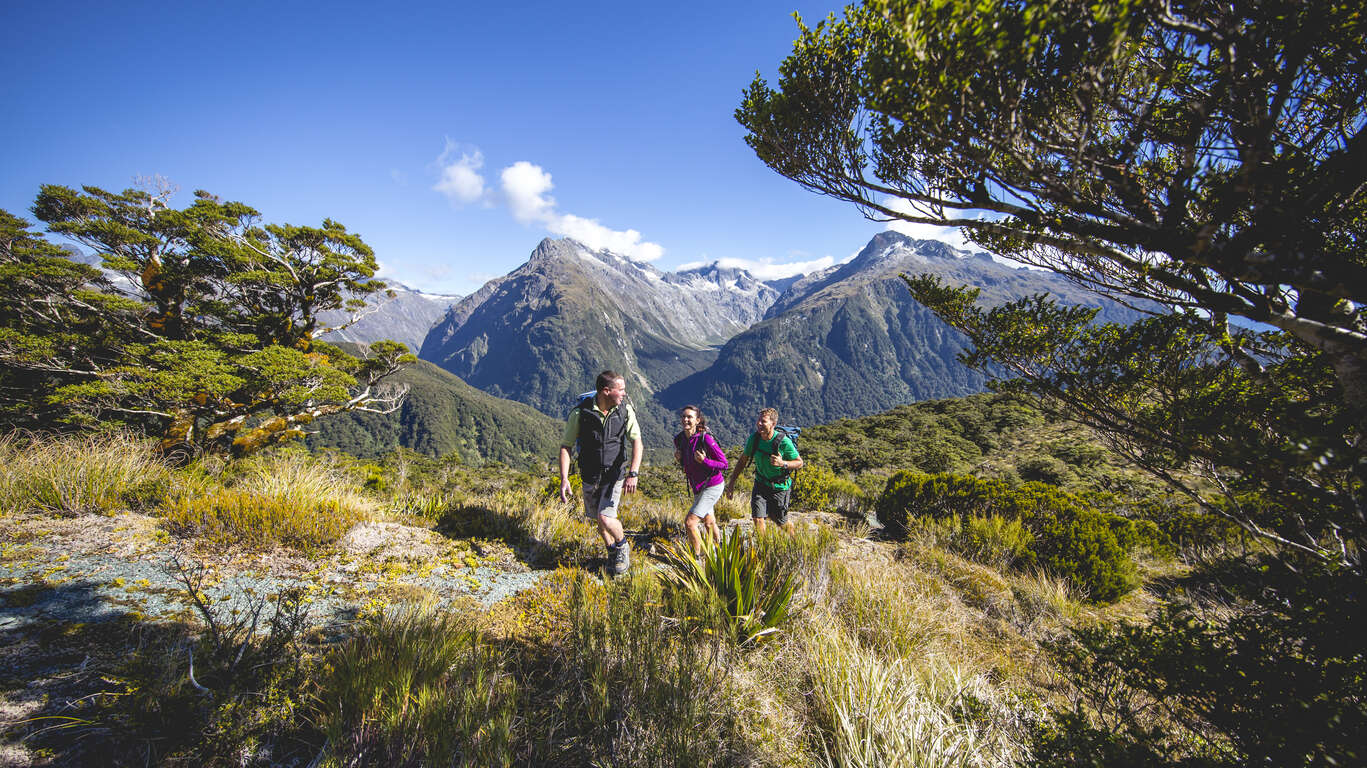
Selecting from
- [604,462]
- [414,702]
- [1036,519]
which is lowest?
[1036,519]

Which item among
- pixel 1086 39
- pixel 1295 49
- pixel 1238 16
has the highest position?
pixel 1086 39

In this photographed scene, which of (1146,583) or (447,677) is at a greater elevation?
(447,677)

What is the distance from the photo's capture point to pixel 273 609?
320cm

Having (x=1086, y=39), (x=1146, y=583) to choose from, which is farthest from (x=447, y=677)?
(x=1146, y=583)

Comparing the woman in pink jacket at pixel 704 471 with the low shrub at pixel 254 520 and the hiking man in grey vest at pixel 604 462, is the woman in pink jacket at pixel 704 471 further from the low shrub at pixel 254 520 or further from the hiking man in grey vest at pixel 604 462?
the low shrub at pixel 254 520

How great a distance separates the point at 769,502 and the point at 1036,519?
4.01 meters

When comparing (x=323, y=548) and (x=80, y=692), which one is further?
(x=323, y=548)

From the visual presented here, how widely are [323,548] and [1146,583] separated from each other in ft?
33.5

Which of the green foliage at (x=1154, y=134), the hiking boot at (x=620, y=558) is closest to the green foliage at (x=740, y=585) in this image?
the hiking boot at (x=620, y=558)

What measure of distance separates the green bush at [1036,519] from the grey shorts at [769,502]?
8.83 ft

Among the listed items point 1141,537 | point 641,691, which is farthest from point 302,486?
point 1141,537

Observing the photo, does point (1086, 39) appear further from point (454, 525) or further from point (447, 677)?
point (454, 525)

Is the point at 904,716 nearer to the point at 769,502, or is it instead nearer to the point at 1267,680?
the point at 1267,680

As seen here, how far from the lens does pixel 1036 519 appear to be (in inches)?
250
